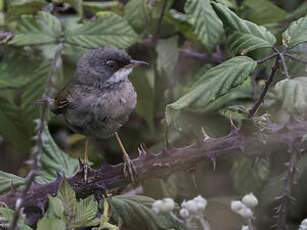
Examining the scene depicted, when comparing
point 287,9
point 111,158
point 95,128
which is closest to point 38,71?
point 95,128

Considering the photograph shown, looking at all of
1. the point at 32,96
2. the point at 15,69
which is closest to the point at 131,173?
the point at 32,96

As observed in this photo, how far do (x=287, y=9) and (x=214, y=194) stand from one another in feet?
6.23

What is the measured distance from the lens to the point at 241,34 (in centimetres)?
244

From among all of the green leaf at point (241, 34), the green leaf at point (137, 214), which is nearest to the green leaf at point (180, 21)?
the green leaf at point (241, 34)

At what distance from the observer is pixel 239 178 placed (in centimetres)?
359

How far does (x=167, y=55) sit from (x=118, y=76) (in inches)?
23.7

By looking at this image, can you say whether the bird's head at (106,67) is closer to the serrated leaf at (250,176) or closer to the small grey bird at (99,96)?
the small grey bird at (99,96)

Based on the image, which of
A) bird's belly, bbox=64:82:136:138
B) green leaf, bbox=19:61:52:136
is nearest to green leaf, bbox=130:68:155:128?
bird's belly, bbox=64:82:136:138

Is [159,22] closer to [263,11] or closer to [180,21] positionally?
[180,21]

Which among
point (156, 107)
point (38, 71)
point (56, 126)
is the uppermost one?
point (38, 71)

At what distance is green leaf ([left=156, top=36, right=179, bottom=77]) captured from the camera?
Result: 3.97 m

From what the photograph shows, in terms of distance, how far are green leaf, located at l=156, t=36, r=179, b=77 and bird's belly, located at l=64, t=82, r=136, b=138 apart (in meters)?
0.65

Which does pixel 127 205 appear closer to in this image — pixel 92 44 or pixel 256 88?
pixel 92 44

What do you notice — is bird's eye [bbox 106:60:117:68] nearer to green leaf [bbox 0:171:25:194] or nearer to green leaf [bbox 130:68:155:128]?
green leaf [bbox 130:68:155:128]
